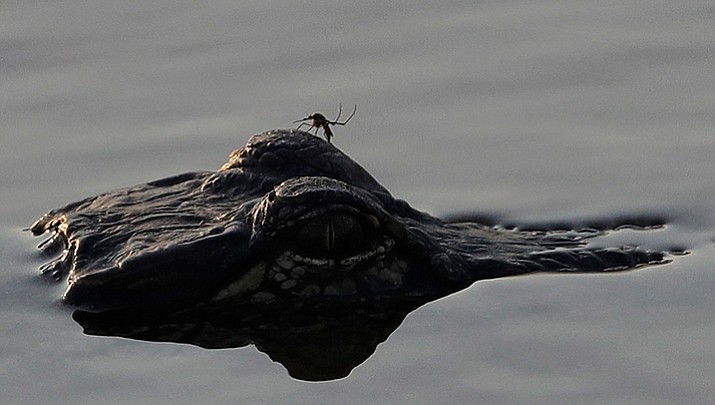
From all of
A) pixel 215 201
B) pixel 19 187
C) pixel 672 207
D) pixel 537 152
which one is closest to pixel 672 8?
pixel 537 152

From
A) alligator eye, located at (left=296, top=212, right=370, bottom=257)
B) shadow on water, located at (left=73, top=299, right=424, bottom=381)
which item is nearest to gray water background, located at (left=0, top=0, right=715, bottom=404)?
shadow on water, located at (left=73, top=299, right=424, bottom=381)

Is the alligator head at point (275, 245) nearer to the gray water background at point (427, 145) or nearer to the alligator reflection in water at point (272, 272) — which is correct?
the alligator reflection in water at point (272, 272)

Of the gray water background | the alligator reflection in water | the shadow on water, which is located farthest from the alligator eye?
the gray water background

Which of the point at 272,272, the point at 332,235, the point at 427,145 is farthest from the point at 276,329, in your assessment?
the point at 427,145

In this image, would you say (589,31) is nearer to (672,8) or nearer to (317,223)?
(672,8)

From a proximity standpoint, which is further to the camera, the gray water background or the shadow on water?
the shadow on water

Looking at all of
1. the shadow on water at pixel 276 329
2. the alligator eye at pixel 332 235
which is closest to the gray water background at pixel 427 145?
the shadow on water at pixel 276 329

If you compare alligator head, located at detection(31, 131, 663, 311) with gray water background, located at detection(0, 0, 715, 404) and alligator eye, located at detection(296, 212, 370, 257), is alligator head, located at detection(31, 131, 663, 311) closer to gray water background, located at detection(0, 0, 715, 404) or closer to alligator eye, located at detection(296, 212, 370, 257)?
alligator eye, located at detection(296, 212, 370, 257)

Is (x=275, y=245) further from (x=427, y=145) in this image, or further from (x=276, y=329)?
(x=427, y=145)

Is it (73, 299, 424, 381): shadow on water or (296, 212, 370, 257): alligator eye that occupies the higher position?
(296, 212, 370, 257): alligator eye
